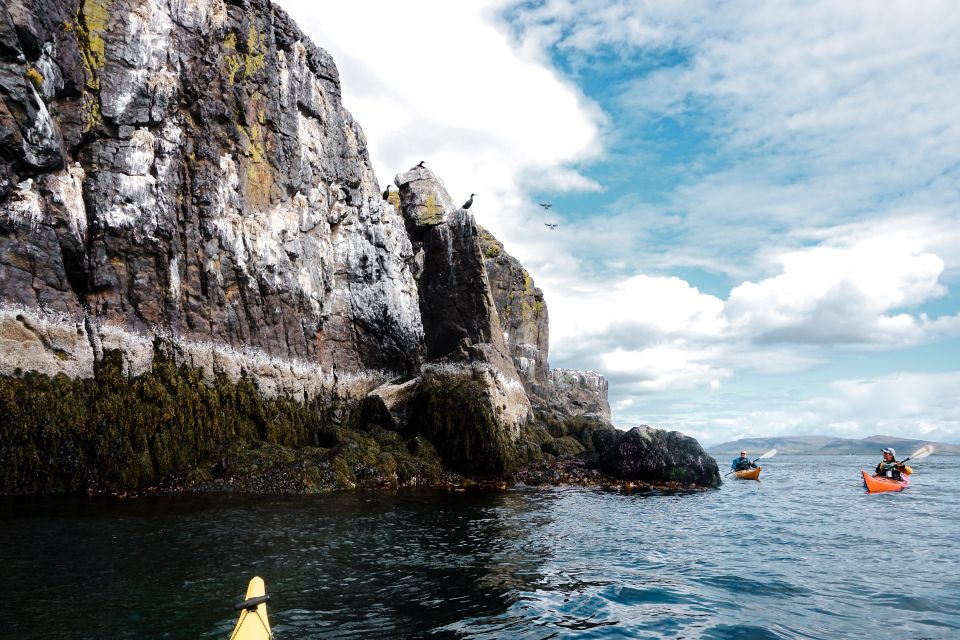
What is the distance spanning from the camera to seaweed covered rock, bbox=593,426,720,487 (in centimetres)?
2872

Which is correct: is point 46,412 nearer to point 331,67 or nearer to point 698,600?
point 698,600

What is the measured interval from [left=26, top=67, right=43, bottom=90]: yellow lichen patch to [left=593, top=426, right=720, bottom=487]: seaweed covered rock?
29.1m

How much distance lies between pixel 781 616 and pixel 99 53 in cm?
2896

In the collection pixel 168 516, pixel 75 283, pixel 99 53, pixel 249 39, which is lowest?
pixel 168 516

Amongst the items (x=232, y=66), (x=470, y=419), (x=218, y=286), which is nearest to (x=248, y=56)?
(x=232, y=66)

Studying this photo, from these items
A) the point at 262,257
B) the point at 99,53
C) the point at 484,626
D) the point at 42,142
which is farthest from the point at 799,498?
the point at 99,53

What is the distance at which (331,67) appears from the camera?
116ft

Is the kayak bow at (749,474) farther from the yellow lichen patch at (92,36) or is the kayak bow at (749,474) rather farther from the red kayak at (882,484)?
the yellow lichen patch at (92,36)

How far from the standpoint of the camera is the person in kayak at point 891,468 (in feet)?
97.0

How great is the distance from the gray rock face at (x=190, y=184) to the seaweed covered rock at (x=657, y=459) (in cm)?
1369

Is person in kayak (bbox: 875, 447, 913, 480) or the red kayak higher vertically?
person in kayak (bbox: 875, 447, 913, 480)

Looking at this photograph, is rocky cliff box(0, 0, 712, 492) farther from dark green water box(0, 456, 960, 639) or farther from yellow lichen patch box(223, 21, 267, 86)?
dark green water box(0, 456, 960, 639)

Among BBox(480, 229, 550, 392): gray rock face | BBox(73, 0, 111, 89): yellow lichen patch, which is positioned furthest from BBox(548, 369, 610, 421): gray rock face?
BBox(73, 0, 111, 89): yellow lichen patch

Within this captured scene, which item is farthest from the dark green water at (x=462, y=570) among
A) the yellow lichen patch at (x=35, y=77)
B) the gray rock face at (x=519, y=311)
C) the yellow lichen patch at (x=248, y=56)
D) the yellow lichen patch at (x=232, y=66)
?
the gray rock face at (x=519, y=311)
